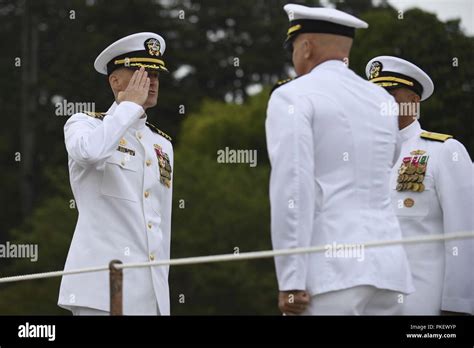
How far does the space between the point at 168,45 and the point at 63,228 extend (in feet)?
20.0

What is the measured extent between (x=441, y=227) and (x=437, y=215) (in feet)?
0.19

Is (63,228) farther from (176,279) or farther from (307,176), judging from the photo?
(307,176)

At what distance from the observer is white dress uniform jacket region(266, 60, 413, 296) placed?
184 inches

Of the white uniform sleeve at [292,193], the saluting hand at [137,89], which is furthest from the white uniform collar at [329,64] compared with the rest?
the saluting hand at [137,89]

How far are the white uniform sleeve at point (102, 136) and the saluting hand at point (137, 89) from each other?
0.07m

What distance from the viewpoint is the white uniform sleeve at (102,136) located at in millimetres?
5812

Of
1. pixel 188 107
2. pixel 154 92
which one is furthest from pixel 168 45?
pixel 154 92

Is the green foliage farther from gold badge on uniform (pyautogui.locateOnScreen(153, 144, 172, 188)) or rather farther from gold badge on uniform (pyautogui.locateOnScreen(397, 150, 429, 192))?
gold badge on uniform (pyautogui.locateOnScreen(397, 150, 429, 192))

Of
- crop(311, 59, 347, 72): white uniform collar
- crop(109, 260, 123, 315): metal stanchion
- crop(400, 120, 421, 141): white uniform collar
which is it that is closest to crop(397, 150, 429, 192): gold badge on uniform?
crop(400, 120, 421, 141): white uniform collar

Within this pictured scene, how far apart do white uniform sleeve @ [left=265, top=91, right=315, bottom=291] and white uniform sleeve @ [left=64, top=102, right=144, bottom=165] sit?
1294 mm

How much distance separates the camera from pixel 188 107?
110 ft

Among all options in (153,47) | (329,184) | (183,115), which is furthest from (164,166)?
(183,115)
